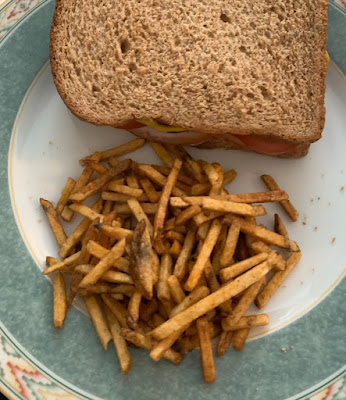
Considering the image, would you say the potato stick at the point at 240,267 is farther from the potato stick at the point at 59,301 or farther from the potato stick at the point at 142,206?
the potato stick at the point at 59,301

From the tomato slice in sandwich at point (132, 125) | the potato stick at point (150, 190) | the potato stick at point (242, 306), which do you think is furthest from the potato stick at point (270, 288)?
the tomato slice in sandwich at point (132, 125)

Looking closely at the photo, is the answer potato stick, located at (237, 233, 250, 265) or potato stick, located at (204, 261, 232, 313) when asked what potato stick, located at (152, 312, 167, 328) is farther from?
potato stick, located at (237, 233, 250, 265)

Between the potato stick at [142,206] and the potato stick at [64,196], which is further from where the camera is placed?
the potato stick at [64,196]

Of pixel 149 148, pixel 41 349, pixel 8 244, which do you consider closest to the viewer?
pixel 41 349

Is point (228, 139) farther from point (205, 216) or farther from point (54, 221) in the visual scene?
point (54, 221)

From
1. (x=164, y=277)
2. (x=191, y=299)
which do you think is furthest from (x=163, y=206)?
(x=191, y=299)

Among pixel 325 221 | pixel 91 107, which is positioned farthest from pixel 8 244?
pixel 325 221

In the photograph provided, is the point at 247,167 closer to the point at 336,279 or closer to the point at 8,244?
the point at 336,279
